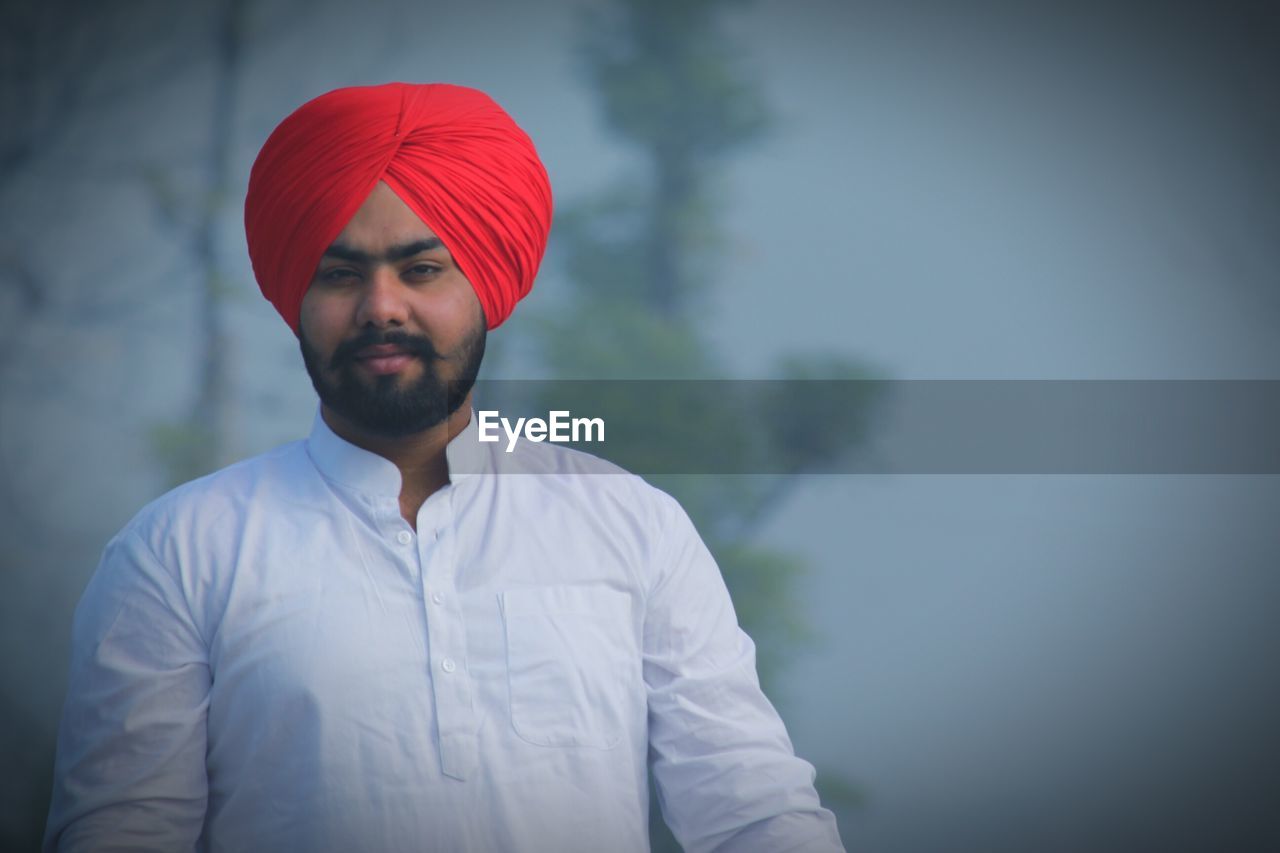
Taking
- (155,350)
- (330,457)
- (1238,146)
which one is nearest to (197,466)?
(155,350)

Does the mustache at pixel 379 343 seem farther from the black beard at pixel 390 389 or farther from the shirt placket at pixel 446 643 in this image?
the shirt placket at pixel 446 643

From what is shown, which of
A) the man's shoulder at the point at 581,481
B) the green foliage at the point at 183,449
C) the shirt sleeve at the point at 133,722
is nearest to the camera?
the shirt sleeve at the point at 133,722

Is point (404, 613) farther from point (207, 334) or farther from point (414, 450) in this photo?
point (207, 334)

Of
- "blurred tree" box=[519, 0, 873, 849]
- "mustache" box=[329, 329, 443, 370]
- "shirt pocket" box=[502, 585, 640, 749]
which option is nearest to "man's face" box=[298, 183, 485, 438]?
"mustache" box=[329, 329, 443, 370]

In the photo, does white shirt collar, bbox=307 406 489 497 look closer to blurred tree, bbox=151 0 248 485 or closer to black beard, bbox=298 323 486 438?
black beard, bbox=298 323 486 438

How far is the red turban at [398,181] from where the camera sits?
4.25 ft

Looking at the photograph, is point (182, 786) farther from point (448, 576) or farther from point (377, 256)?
point (377, 256)

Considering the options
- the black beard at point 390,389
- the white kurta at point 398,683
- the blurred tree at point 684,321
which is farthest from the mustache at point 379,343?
the blurred tree at point 684,321

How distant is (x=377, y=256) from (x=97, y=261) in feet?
3.79

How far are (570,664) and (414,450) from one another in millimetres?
309

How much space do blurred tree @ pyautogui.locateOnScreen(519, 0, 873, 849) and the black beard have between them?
0.88 meters

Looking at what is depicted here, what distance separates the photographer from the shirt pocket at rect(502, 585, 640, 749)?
125cm

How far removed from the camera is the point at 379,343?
50.1 inches

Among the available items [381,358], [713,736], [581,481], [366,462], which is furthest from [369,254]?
[713,736]
